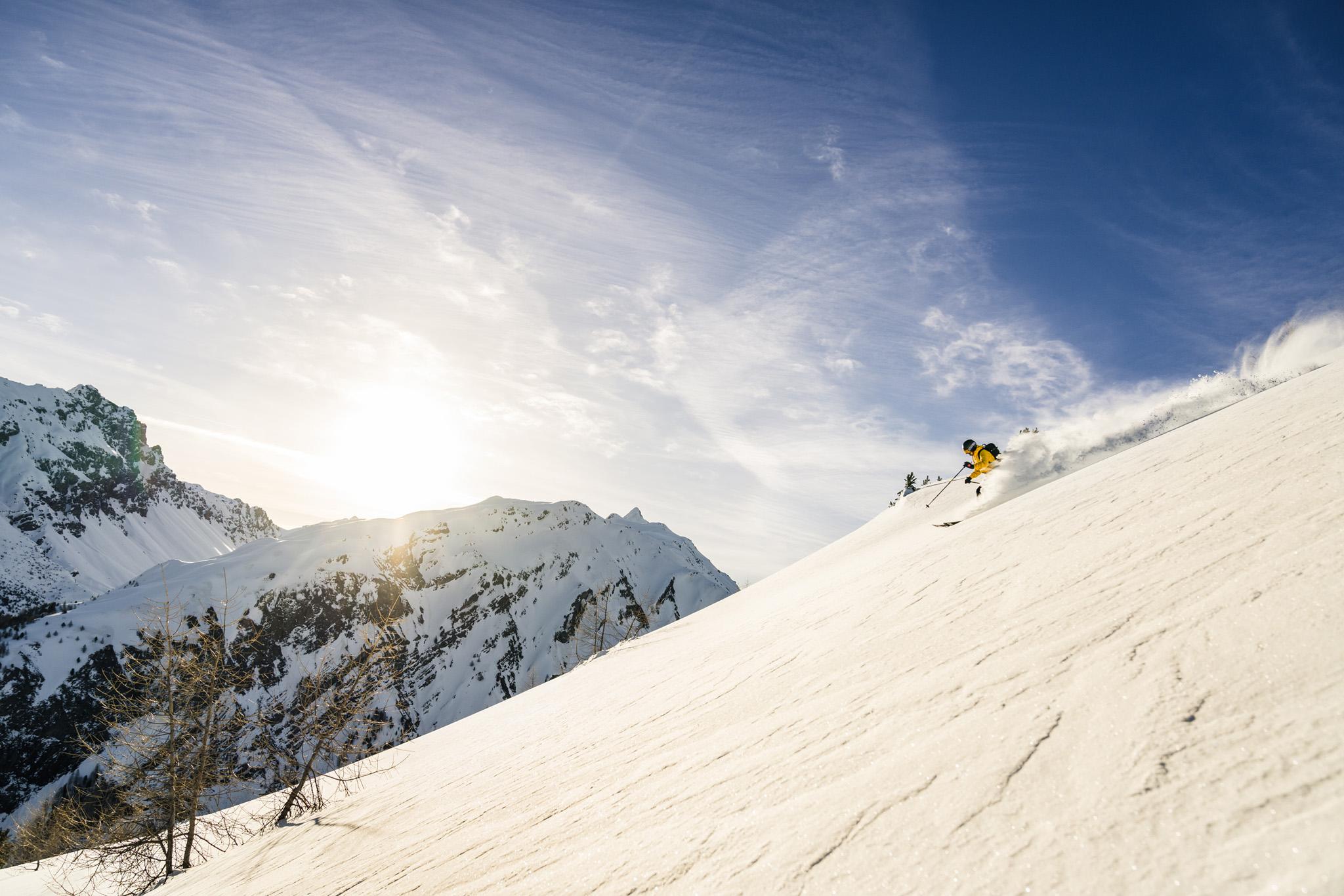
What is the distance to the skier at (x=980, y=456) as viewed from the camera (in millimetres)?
9727

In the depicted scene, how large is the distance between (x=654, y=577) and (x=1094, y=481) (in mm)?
166108

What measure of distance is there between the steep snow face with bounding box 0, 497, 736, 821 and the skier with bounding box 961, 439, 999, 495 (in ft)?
287

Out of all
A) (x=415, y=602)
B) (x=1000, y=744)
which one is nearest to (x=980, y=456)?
(x=1000, y=744)

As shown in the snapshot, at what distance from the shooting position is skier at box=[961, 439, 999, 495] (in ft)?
31.9

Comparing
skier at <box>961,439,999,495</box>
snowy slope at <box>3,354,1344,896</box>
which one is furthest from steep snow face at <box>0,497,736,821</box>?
snowy slope at <box>3,354,1344,896</box>

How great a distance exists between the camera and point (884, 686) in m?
2.87

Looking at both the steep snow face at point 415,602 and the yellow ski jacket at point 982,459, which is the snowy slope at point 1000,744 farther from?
the steep snow face at point 415,602

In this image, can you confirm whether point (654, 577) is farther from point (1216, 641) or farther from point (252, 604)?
point (1216, 641)

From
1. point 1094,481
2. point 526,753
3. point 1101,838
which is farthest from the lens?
point 1094,481

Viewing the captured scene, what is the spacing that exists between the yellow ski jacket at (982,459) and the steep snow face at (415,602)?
3450 inches

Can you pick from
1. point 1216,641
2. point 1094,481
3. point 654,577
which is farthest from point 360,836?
point 654,577

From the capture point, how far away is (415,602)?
486 ft

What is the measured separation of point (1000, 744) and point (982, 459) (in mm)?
9186

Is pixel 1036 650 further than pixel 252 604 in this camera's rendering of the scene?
No
